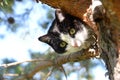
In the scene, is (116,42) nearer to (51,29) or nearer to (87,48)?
(87,48)

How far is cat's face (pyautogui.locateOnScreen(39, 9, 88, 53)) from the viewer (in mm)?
2031

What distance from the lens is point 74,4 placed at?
4.60ft

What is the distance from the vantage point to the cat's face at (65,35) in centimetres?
203

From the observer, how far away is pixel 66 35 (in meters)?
2.19

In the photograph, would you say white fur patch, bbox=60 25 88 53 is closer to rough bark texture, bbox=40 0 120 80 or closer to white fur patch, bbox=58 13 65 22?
white fur patch, bbox=58 13 65 22

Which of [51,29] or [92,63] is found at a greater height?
[51,29]

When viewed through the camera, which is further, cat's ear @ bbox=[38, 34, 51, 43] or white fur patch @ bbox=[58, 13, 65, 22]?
cat's ear @ bbox=[38, 34, 51, 43]

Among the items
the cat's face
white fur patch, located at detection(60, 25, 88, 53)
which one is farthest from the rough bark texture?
white fur patch, located at detection(60, 25, 88, 53)

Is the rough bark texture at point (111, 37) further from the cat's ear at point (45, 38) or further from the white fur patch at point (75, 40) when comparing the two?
the cat's ear at point (45, 38)

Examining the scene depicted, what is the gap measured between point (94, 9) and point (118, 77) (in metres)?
0.26

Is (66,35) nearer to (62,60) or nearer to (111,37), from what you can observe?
(62,60)

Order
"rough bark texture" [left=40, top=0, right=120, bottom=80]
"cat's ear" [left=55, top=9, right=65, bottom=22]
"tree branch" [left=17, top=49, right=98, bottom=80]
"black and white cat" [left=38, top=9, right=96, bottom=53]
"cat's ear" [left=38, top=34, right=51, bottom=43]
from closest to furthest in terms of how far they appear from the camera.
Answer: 1. "rough bark texture" [left=40, top=0, right=120, bottom=80]
2. "tree branch" [left=17, top=49, right=98, bottom=80]
3. "cat's ear" [left=55, top=9, right=65, bottom=22]
4. "black and white cat" [left=38, top=9, right=96, bottom=53]
5. "cat's ear" [left=38, top=34, right=51, bottom=43]

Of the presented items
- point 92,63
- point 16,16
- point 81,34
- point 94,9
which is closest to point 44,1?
point 94,9

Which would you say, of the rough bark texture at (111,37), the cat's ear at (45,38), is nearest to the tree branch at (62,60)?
the cat's ear at (45,38)
